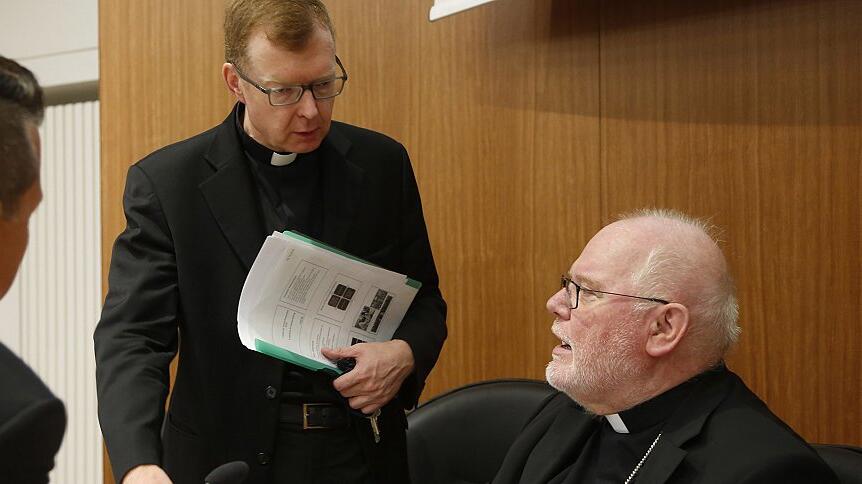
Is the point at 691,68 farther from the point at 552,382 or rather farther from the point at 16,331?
the point at 16,331

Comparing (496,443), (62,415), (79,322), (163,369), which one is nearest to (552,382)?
(496,443)

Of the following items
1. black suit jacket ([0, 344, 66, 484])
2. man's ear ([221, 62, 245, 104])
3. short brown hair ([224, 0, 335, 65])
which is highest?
short brown hair ([224, 0, 335, 65])

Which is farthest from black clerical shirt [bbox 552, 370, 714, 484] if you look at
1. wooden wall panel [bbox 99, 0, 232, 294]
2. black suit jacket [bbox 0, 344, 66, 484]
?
wooden wall panel [bbox 99, 0, 232, 294]

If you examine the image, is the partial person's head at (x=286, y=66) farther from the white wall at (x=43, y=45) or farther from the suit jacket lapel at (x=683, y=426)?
the white wall at (x=43, y=45)

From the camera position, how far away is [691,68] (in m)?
3.09

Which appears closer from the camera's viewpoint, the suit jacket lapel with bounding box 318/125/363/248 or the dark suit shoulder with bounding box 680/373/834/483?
the dark suit shoulder with bounding box 680/373/834/483

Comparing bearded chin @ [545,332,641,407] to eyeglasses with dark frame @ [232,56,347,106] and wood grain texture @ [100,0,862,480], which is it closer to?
eyeglasses with dark frame @ [232,56,347,106]

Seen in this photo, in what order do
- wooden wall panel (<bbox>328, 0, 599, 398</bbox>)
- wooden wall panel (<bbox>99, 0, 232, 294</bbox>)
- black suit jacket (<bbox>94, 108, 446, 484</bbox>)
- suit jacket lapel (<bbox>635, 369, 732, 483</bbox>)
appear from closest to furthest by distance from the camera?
suit jacket lapel (<bbox>635, 369, 732, 483</bbox>) → black suit jacket (<bbox>94, 108, 446, 484</bbox>) → wooden wall panel (<bbox>328, 0, 599, 398</bbox>) → wooden wall panel (<bbox>99, 0, 232, 294</bbox>)

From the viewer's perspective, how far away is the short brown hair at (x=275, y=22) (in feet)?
6.83

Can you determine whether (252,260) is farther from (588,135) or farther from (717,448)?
(588,135)

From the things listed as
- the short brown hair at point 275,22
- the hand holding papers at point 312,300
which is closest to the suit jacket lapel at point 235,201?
the hand holding papers at point 312,300

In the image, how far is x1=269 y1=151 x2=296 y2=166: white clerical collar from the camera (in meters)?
2.29

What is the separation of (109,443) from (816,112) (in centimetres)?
216

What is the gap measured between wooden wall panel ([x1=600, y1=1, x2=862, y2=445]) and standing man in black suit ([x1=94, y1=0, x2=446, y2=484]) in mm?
1170
